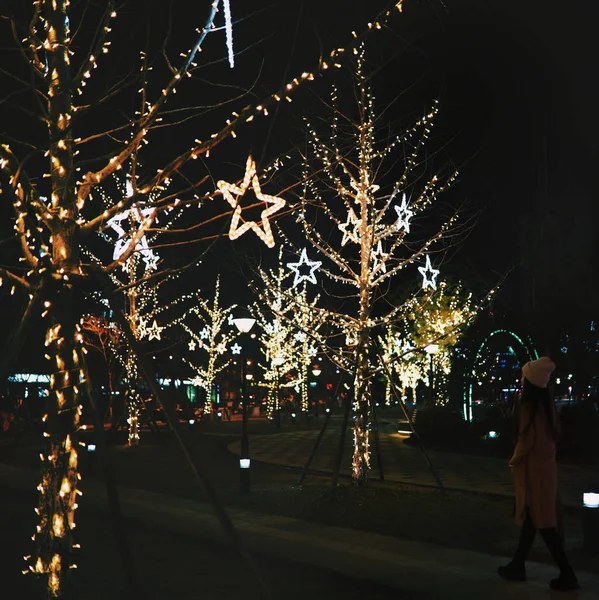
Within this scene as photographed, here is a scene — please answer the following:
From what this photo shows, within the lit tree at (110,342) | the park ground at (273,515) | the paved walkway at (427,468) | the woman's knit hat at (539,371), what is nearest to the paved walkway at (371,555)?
the park ground at (273,515)

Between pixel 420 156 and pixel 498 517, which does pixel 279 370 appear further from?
pixel 498 517

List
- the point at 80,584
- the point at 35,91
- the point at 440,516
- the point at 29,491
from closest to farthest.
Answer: the point at 35,91 < the point at 80,584 < the point at 440,516 < the point at 29,491

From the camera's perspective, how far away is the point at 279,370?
188 ft

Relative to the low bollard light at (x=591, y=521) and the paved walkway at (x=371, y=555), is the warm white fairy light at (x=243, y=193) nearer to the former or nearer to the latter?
the paved walkway at (x=371, y=555)

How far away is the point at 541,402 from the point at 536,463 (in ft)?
2.05

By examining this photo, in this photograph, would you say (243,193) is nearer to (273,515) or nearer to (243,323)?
(273,515)

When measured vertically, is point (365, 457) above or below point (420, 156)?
below

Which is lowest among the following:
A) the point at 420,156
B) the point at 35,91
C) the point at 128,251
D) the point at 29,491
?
the point at 29,491

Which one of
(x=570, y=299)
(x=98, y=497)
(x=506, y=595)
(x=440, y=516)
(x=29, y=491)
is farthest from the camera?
(x=570, y=299)

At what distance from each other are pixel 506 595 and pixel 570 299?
21889 millimetres

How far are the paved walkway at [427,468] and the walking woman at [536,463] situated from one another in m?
7.27

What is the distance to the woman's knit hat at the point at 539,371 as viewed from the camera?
958cm

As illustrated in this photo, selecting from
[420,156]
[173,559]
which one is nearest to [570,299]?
[420,156]

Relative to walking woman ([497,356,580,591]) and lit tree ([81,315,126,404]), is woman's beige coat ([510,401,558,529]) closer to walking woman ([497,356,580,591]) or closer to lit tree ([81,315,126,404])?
walking woman ([497,356,580,591])
